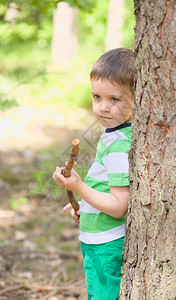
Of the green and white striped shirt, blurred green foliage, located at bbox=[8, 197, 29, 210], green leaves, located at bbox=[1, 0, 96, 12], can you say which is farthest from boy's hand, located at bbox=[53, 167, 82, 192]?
blurred green foliage, located at bbox=[8, 197, 29, 210]

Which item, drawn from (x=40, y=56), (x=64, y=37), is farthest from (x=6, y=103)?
(x=40, y=56)

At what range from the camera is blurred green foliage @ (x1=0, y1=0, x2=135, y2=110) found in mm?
3018

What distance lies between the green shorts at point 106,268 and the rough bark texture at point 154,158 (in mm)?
153

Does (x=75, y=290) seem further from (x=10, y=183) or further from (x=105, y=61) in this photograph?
(x=10, y=183)

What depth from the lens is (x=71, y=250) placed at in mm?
3932

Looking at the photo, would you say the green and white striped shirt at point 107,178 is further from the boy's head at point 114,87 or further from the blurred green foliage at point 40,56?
the blurred green foliage at point 40,56

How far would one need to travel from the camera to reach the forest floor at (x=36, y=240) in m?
2.98

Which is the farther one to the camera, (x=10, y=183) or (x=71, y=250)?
(x=10, y=183)

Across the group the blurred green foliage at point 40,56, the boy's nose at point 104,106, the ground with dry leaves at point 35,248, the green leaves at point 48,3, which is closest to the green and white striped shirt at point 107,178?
the boy's nose at point 104,106

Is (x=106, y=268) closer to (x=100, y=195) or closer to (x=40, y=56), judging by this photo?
(x=100, y=195)

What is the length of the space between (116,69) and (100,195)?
1.86ft

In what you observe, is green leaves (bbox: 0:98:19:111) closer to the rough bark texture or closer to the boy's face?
the boy's face

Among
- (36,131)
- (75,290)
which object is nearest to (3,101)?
(75,290)

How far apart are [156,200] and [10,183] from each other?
390cm
